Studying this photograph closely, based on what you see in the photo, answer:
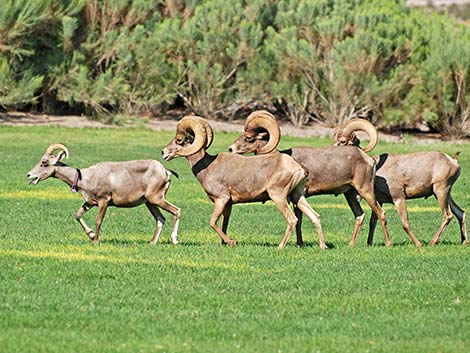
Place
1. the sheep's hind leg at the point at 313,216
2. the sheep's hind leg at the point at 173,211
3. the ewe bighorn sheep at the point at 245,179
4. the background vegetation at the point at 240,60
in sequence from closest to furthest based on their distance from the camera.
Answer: the ewe bighorn sheep at the point at 245,179, the sheep's hind leg at the point at 313,216, the sheep's hind leg at the point at 173,211, the background vegetation at the point at 240,60

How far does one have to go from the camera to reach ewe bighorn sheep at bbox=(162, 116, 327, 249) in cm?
1873

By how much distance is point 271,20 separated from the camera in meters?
53.7

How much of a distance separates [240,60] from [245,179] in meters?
33.6

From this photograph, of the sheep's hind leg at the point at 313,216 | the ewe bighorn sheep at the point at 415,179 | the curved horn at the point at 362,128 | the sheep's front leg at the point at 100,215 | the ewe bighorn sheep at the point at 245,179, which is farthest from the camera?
the curved horn at the point at 362,128

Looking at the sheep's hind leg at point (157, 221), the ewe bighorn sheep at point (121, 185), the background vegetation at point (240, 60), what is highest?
the ewe bighorn sheep at point (121, 185)

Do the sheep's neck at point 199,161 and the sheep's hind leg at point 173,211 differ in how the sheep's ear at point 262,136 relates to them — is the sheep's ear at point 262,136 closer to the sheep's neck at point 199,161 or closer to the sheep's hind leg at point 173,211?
the sheep's neck at point 199,161

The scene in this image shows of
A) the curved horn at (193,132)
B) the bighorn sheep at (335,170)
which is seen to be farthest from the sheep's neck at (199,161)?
A: the bighorn sheep at (335,170)

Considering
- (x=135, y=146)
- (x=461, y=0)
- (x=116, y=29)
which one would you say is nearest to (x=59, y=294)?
(x=135, y=146)

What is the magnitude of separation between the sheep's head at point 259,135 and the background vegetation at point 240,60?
93.6ft

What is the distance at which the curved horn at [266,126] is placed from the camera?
65.4 feet

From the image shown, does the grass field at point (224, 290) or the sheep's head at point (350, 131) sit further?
the sheep's head at point (350, 131)

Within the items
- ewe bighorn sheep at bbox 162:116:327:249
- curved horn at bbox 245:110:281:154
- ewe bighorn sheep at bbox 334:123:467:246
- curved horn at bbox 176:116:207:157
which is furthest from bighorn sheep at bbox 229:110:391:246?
curved horn at bbox 176:116:207:157

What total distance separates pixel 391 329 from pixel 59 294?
4.03 m

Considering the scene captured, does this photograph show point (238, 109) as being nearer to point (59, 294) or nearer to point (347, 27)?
point (347, 27)
